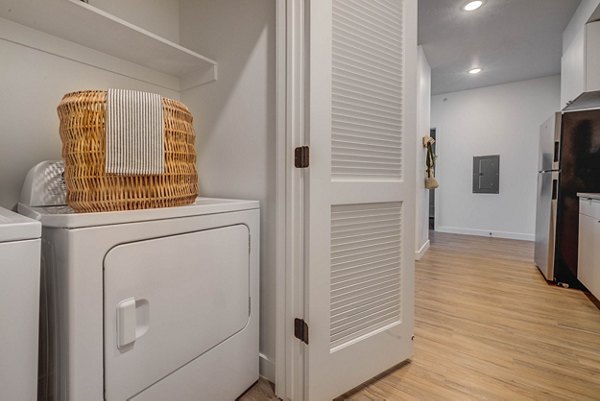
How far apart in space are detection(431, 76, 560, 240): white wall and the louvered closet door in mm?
4281

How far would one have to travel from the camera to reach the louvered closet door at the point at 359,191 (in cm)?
112

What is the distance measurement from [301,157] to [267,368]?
3.29 ft

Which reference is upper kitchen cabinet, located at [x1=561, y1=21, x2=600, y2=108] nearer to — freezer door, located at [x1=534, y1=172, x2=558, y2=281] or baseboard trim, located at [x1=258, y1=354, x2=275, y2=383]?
freezer door, located at [x1=534, y1=172, x2=558, y2=281]

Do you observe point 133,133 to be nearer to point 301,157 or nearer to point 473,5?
point 301,157

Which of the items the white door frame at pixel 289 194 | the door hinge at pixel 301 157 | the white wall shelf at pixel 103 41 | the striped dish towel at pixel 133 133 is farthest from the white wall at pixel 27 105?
the door hinge at pixel 301 157

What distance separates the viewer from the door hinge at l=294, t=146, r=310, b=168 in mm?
1100

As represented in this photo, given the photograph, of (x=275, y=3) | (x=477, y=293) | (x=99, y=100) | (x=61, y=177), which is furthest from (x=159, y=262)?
(x=477, y=293)

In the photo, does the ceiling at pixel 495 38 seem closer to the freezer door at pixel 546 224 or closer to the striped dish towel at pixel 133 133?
the freezer door at pixel 546 224

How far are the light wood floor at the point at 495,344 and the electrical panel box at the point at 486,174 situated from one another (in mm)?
2285

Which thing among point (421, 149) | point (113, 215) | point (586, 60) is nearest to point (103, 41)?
point (113, 215)

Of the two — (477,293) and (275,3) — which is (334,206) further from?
(477,293)

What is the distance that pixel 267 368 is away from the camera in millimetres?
1326

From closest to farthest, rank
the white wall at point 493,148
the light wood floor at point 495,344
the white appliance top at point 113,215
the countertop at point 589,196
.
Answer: the white appliance top at point 113,215 → the light wood floor at point 495,344 → the countertop at point 589,196 → the white wall at point 493,148

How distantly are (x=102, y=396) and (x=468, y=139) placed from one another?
18.8 ft
